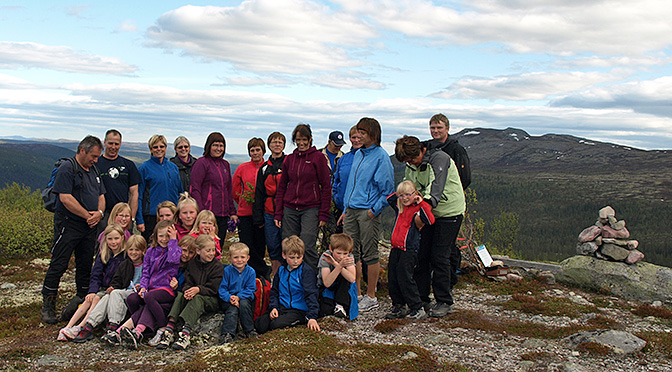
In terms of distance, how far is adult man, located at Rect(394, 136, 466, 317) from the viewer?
670 centimetres

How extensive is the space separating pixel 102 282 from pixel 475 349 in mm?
5063

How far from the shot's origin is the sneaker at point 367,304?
773 cm

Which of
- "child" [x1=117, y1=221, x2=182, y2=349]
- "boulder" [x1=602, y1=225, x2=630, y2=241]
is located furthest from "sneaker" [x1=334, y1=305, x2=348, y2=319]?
"boulder" [x1=602, y1=225, x2=630, y2=241]

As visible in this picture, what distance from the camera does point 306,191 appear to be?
7.48 m

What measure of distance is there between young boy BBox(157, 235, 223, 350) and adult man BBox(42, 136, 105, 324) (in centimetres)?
179

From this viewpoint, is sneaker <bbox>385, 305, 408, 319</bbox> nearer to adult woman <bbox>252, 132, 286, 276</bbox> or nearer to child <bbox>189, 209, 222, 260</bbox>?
adult woman <bbox>252, 132, 286, 276</bbox>

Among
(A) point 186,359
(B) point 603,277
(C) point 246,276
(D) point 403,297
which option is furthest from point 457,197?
(B) point 603,277

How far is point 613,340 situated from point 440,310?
7.48ft

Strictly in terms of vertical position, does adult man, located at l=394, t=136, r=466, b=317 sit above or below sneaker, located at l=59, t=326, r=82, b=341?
above

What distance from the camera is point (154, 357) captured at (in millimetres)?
A: 5621

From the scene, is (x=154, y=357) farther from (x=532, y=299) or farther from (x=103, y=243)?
(x=532, y=299)

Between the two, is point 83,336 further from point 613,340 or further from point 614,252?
point 614,252

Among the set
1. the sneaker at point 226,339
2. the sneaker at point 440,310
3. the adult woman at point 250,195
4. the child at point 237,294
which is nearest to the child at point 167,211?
the child at point 237,294

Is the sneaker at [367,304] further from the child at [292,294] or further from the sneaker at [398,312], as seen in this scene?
the child at [292,294]
